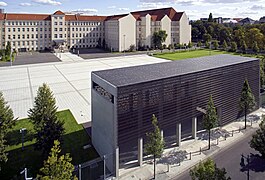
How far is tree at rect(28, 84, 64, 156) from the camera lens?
1556cm

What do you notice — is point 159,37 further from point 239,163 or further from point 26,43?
point 239,163

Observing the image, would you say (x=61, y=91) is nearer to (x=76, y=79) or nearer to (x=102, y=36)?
(x=76, y=79)

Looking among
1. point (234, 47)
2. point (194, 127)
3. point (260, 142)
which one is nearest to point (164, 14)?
point (234, 47)

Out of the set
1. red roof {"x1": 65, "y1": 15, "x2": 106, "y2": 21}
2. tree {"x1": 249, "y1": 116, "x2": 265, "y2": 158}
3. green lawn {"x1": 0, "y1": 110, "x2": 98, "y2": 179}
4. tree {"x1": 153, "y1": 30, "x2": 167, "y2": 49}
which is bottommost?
green lawn {"x1": 0, "y1": 110, "x2": 98, "y2": 179}

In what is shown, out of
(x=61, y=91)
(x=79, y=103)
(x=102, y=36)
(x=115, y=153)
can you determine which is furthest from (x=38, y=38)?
(x=115, y=153)

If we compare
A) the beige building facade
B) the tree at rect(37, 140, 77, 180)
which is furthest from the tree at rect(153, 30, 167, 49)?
the tree at rect(37, 140, 77, 180)

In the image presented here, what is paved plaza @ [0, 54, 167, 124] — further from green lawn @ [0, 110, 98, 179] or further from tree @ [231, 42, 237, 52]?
tree @ [231, 42, 237, 52]

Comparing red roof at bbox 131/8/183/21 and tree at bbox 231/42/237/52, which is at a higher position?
red roof at bbox 131/8/183/21

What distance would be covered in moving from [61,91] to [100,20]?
176ft

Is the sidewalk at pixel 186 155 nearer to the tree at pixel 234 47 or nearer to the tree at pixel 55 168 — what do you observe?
the tree at pixel 55 168

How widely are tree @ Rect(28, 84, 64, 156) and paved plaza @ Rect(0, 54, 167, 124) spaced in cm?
565

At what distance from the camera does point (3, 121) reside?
16531 millimetres

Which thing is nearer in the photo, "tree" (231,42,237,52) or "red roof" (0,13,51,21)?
"red roof" (0,13,51,21)

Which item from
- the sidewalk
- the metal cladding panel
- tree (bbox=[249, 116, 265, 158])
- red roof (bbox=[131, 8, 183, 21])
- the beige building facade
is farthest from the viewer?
red roof (bbox=[131, 8, 183, 21])
